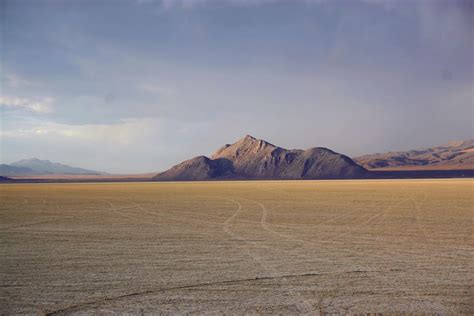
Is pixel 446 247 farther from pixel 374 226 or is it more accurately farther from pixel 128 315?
pixel 128 315

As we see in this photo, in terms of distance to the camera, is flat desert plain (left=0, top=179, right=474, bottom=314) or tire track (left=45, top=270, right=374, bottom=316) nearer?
tire track (left=45, top=270, right=374, bottom=316)

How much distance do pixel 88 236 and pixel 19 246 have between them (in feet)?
8.04

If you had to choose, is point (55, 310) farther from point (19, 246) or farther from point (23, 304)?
point (19, 246)

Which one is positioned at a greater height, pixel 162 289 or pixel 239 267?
pixel 239 267

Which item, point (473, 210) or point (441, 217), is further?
point (473, 210)

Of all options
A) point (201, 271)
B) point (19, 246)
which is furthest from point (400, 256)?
point (19, 246)

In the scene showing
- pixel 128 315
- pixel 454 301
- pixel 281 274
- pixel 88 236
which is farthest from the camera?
pixel 88 236

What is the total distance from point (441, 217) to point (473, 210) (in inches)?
166

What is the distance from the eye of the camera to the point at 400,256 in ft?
36.7

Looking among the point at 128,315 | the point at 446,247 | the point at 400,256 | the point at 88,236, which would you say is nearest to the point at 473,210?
the point at 446,247

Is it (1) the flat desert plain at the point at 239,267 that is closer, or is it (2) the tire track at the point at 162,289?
(2) the tire track at the point at 162,289

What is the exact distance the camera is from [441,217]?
64.5 ft

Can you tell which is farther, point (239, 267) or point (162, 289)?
point (239, 267)

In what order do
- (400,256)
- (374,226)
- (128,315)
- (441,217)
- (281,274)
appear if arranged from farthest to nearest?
(441,217), (374,226), (400,256), (281,274), (128,315)
